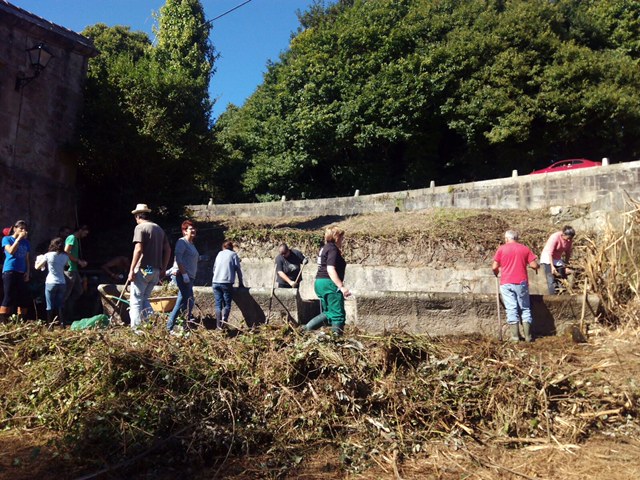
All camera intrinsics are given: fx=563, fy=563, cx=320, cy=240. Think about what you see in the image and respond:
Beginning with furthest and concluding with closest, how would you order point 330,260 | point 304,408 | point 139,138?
point 139,138, point 330,260, point 304,408

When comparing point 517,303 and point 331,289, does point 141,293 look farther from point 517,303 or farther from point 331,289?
point 517,303

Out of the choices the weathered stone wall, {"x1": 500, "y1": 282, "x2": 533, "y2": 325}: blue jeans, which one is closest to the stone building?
the weathered stone wall

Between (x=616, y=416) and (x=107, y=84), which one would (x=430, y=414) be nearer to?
(x=616, y=416)

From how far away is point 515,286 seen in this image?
6.70 m

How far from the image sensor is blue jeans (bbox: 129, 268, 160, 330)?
22.0 feet

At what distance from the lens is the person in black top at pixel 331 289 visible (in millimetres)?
6238

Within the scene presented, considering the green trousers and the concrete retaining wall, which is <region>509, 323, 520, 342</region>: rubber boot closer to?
the concrete retaining wall


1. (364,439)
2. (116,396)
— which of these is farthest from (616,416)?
(116,396)

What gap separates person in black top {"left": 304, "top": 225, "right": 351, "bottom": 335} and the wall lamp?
880 cm

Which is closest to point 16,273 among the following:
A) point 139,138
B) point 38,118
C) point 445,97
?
point 38,118

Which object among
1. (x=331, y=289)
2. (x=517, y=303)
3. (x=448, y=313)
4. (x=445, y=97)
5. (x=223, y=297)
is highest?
(x=445, y=97)

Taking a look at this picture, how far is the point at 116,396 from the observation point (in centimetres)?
443

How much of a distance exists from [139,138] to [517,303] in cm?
1002

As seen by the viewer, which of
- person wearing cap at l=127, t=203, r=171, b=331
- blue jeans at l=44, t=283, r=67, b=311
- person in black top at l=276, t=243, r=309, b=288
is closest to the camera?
person wearing cap at l=127, t=203, r=171, b=331
